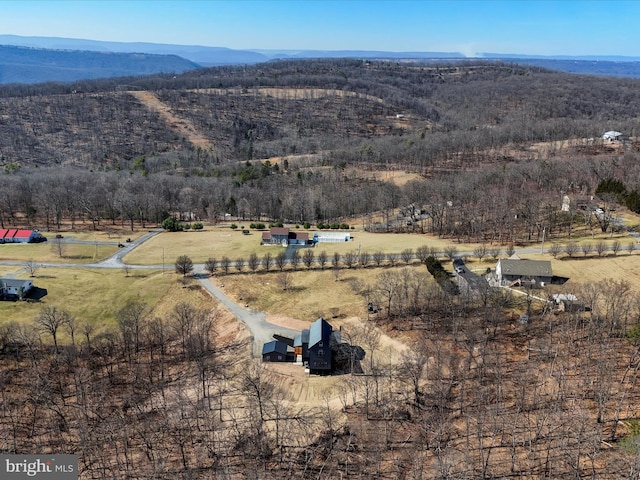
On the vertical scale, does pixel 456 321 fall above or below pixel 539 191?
below

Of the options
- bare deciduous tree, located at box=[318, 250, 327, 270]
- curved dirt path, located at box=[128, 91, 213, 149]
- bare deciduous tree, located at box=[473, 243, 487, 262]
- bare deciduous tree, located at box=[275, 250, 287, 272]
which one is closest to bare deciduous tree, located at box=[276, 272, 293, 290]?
bare deciduous tree, located at box=[275, 250, 287, 272]

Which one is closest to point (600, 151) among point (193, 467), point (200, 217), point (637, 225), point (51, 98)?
point (637, 225)

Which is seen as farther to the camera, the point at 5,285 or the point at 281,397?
the point at 5,285

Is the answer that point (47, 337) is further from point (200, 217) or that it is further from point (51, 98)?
point (51, 98)

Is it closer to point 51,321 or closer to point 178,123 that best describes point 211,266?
point 51,321

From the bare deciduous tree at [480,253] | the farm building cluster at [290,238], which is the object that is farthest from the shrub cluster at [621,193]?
the farm building cluster at [290,238]

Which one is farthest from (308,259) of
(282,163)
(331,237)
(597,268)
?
(282,163)
